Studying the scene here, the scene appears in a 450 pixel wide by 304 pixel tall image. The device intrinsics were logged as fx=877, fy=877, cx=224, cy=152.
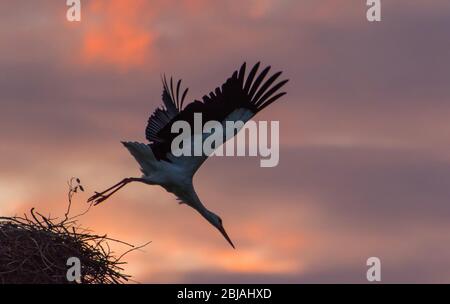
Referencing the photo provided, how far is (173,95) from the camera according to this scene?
1498 cm

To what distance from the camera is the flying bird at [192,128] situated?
12.8 m

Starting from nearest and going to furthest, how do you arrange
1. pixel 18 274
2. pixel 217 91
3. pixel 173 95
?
pixel 18 274 < pixel 217 91 < pixel 173 95

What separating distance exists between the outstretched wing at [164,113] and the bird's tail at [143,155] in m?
0.35

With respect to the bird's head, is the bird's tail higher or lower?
higher

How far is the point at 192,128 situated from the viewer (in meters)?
12.8

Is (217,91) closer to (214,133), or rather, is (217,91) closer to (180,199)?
(214,133)

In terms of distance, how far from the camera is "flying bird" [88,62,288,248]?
12.8 meters

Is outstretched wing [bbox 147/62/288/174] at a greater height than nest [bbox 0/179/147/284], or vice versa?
outstretched wing [bbox 147/62/288/174]

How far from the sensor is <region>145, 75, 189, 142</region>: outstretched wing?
1346 cm

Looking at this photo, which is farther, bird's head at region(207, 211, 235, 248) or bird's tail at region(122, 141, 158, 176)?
bird's head at region(207, 211, 235, 248)

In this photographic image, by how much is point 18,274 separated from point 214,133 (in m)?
3.66
